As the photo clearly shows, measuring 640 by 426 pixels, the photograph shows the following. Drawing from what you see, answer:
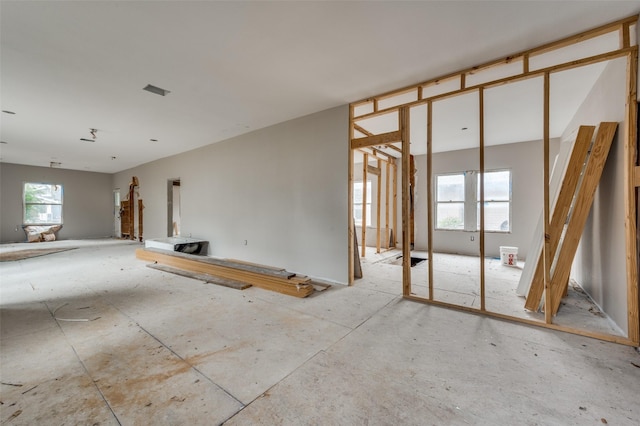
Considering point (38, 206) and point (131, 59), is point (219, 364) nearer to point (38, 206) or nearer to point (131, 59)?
point (131, 59)

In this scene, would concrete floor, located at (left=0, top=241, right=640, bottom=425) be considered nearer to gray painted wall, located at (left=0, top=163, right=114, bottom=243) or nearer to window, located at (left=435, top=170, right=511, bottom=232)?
window, located at (left=435, top=170, right=511, bottom=232)

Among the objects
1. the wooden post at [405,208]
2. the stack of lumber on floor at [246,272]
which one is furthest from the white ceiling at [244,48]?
the stack of lumber on floor at [246,272]

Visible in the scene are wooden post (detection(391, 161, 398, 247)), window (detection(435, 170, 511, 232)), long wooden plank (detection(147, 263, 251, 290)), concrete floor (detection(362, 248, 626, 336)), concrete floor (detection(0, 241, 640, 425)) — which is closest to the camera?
concrete floor (detection(0, 241, 640, 425))

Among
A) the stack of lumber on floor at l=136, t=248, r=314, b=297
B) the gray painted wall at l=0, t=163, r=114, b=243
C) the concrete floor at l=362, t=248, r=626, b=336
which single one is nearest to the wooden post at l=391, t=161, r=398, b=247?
the concrete floor at l=362, t=248, r=626, b=336

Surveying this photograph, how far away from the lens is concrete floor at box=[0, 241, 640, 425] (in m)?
1.50

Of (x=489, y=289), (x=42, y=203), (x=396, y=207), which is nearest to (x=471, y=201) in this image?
(x=396, y=207)

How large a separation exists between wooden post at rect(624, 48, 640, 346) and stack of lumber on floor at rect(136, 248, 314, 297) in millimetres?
3198

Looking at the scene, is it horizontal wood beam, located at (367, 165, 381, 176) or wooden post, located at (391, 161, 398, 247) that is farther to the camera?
wooden post, located at (391, 161, 398, 247)

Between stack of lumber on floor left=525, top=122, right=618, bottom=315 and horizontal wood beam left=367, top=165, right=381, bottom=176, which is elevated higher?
horizontal wood beam left=367, top=165, right=381, bottom=176

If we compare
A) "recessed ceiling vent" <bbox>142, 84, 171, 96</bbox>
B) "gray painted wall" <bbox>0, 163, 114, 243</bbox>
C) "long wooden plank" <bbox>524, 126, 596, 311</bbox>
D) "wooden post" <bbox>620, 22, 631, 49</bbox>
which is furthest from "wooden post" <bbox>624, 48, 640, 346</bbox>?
"gray painted wall" <bbox>0, 163, 114, 243</bbox>

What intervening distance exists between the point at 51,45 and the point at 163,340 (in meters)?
3.20

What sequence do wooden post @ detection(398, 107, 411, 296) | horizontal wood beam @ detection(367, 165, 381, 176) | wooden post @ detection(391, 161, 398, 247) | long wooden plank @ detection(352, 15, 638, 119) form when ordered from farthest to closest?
wooden post @ detection(391, 161, 398, 247) → horizontal wood beam @ detection(367, 165, 381, 176) → wooden post @ detection(398, 107, 411, 296) → long wooden plank @ detection(352, 15, 638, 119)

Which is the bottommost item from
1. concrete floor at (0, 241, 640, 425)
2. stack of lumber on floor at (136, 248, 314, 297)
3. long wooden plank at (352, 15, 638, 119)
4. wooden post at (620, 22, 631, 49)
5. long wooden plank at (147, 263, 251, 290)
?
concrete floor at (0, 241, 640, 425)

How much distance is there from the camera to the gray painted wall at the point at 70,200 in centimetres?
894
